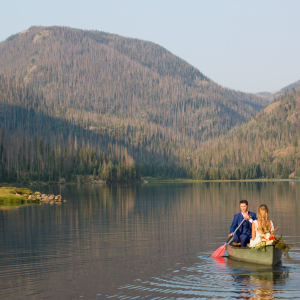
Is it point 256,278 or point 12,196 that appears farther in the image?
point 12,196

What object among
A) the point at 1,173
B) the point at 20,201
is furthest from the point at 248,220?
the point at 1,173

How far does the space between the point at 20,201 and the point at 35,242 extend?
55333mm

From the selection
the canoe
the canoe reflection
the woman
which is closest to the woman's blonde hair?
the woman

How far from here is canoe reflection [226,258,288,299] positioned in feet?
73.5

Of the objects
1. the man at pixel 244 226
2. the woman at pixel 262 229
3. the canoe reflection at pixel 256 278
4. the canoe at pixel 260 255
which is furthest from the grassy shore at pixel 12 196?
the woman at pixel 262 229

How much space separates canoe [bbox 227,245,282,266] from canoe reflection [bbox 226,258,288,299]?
329 mm

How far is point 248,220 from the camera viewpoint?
100ft

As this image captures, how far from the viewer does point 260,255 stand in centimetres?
2819

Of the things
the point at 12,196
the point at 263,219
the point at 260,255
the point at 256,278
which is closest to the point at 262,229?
the point at 263,219

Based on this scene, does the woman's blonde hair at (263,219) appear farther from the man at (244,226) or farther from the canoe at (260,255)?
the man at (244,226)

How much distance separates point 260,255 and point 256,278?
2.89 meters

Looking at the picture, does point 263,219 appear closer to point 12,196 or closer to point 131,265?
point 131,265

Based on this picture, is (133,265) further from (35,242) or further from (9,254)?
(35,242)

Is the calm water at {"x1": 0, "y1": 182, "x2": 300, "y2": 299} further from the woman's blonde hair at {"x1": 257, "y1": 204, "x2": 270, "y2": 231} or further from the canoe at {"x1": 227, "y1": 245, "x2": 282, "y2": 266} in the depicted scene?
the woman's blonde hair at {"x1": 257, "y1": 204, "x2": 270, "y2": 231}
